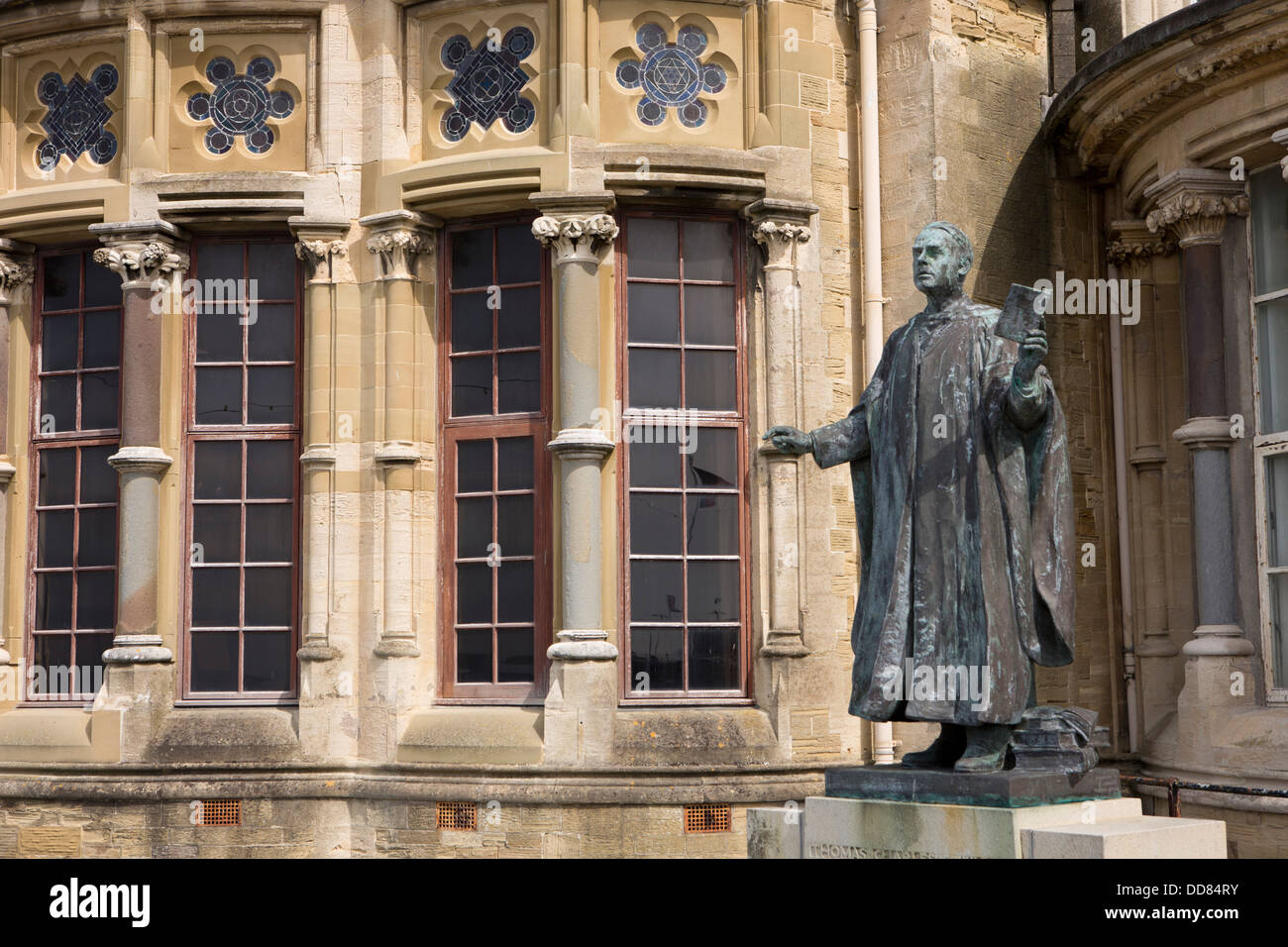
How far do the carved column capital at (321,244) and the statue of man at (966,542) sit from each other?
20.3 feet

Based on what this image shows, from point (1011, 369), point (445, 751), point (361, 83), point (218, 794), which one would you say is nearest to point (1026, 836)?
point (1011, 369)

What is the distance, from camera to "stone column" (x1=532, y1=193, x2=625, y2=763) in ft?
35.2

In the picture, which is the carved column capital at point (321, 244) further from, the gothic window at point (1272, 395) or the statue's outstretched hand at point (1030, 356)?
the statue's outstretched hand at point (1030, 356)

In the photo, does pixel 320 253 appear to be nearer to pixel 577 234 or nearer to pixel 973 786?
pixel 577 234

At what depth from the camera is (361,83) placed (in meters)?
11.8

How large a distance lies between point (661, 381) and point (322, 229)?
8.51 ft

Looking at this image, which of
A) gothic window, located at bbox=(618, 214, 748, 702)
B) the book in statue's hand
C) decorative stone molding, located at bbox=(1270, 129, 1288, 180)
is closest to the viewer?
the book in statue's hand

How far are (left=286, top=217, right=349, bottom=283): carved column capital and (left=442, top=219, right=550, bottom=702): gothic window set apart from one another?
75 cm

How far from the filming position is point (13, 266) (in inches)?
483

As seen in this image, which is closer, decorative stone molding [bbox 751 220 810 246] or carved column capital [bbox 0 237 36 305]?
decorative stone molding [bbox 751 220 810 246]

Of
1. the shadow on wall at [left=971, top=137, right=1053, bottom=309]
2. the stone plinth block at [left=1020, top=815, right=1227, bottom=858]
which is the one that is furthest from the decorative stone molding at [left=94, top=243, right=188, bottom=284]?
the stone plinth block at [left=1020, top=815, right=1227, bottom=858]

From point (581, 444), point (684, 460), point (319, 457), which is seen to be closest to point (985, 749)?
point (581, 444)

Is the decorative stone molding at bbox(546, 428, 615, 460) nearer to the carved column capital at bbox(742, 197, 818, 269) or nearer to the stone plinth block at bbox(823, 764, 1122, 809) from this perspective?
the carved column capital at bbox(742, 197, 818, 269)

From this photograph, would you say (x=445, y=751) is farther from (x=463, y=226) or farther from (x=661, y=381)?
(x=463, y=226)
